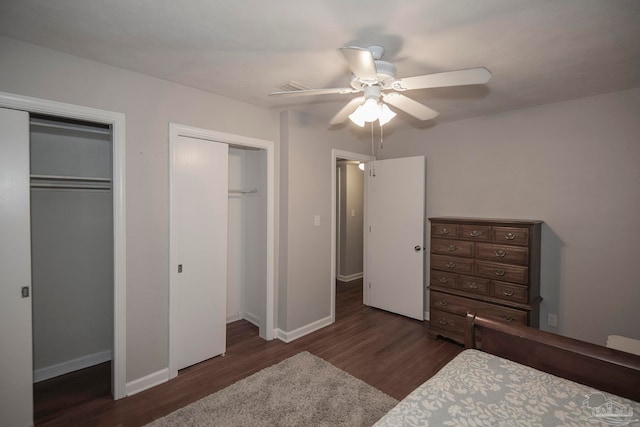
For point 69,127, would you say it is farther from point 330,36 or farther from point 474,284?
point 474,284

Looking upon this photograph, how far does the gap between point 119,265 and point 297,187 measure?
1.78 meters

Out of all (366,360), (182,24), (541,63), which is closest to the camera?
(182,24)

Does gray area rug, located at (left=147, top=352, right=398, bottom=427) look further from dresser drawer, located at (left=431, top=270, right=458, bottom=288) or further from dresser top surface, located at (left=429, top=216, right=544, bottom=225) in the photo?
dresser top surface, located at (left=429, top=216, right=544, bottom=225)

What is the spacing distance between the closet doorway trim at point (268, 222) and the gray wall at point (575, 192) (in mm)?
2322

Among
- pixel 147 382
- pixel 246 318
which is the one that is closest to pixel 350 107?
pixel 147 382

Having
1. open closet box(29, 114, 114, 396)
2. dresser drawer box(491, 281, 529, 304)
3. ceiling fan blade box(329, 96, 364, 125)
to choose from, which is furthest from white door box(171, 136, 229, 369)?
dresser drawer box(491, 281, 529, 304)

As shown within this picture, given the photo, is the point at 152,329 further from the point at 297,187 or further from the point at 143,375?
the point at 297,187

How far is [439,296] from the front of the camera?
3363 millimetres

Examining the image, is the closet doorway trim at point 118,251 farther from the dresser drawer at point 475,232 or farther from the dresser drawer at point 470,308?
the dresser drawer at point 475,232

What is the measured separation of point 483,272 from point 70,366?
4.01 metres

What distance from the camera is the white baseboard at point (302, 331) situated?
3246 millimetres

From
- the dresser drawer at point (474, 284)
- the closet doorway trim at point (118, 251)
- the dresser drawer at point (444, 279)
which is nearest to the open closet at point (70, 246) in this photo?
the closet doorway trim at point (118, 251)

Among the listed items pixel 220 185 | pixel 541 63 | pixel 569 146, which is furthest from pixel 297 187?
pixel 569 146

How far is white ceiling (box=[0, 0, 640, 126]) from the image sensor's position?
1520 mm
